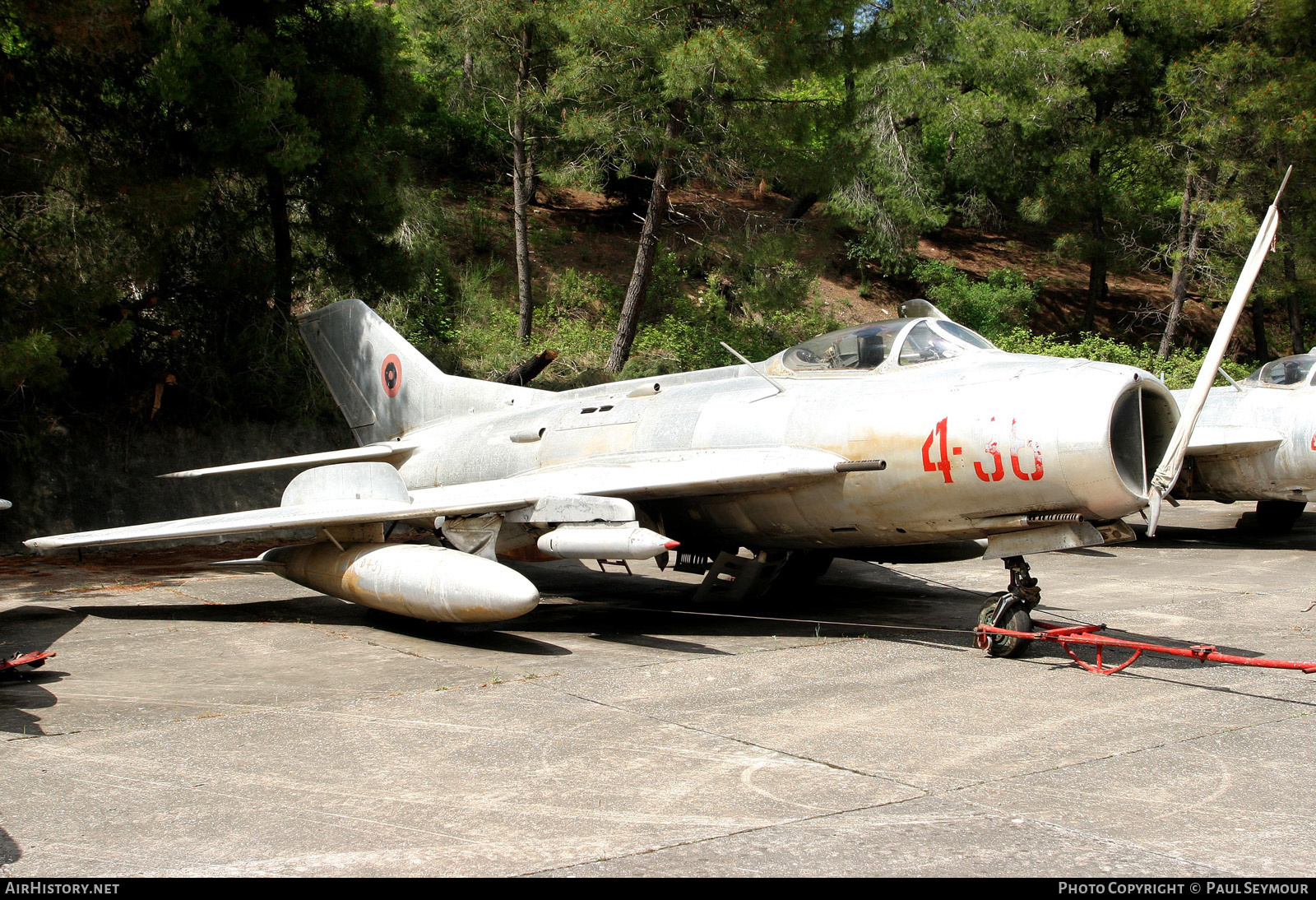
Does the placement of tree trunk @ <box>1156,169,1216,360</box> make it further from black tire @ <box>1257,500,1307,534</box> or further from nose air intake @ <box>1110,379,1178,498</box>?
nose air intake @ <box>1110,379,1178,498</box>

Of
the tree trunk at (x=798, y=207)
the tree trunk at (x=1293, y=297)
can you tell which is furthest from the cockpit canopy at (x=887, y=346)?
the tree trunk at (x=1293, y=297)

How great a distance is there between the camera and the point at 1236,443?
14.4 meters

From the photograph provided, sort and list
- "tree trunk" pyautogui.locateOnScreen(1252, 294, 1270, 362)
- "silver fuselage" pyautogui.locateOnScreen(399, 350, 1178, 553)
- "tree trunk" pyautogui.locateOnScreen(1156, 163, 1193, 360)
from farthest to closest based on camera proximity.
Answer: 1. "tree trunk" pyautogui.locateOnScreen(1252, 294, 1270, 362)
2. "tree trunk" pyautogui.locateOnScreen(1156, 163, 1193, 360)
3. "silver fuselage" pyautogui.locateOnScreen(399, 350, 1178, 553)

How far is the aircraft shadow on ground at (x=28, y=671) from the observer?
6.18m

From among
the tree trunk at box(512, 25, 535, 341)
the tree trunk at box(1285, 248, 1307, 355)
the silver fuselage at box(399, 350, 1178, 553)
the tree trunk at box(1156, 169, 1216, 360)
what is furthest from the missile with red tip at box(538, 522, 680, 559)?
the tree trunk at box(1285, 248, 1307, 355)

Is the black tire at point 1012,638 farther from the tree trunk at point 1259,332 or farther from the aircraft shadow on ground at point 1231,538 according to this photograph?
the tree trunk at point 1259,332

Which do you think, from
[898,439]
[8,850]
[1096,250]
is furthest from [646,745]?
[1096,250]

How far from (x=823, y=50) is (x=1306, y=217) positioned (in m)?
15.0

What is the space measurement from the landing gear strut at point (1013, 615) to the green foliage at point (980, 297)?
24.4m

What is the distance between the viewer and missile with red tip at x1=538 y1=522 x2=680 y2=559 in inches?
315

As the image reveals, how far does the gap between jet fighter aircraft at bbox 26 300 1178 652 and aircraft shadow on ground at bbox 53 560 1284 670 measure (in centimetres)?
45

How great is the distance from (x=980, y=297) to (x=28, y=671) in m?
29.8

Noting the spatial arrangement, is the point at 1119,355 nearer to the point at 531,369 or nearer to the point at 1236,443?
the point at 1236,443

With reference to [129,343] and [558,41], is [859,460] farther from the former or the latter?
[558,41]
